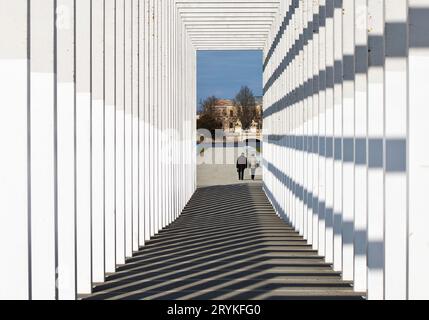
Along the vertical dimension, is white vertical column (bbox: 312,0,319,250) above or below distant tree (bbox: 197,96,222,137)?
below

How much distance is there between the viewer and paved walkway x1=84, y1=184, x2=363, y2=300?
7.50 metres

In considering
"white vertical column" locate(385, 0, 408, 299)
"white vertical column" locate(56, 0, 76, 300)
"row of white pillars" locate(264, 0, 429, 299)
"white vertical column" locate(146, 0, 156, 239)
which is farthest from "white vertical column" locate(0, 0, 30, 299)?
"white vertical column" locate(146, 0, 156, 239)

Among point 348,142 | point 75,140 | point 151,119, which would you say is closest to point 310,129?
point 151,119

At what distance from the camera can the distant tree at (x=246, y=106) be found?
96625 millimetres

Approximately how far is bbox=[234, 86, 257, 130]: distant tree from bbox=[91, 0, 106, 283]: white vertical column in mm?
87336

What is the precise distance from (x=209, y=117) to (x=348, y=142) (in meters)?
76.5

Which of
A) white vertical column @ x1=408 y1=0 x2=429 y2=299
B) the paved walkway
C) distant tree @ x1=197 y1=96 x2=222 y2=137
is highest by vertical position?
distant tree @ x1=197 y1=96 x2=222 y2=137

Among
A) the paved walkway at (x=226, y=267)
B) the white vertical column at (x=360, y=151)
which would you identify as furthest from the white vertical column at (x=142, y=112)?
the white vertical column at (x=360, y=151)

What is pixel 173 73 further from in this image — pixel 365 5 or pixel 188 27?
pixel 365 5

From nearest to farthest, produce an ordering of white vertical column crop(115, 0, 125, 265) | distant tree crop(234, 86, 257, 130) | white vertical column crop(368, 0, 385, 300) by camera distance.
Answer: white vertical column crop(368, 0, 385, 300)
white vertical column crop(115, 0, 125, 265)
distant tree crop(234, 86, 257, 130)

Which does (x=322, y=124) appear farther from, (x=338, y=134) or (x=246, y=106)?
(x=246, y=106)

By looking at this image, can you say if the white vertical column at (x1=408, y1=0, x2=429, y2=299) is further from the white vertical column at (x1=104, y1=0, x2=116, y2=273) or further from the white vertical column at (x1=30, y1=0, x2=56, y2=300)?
the white vertical column at (x1=104, y1=0, x2=116, y2=273)
